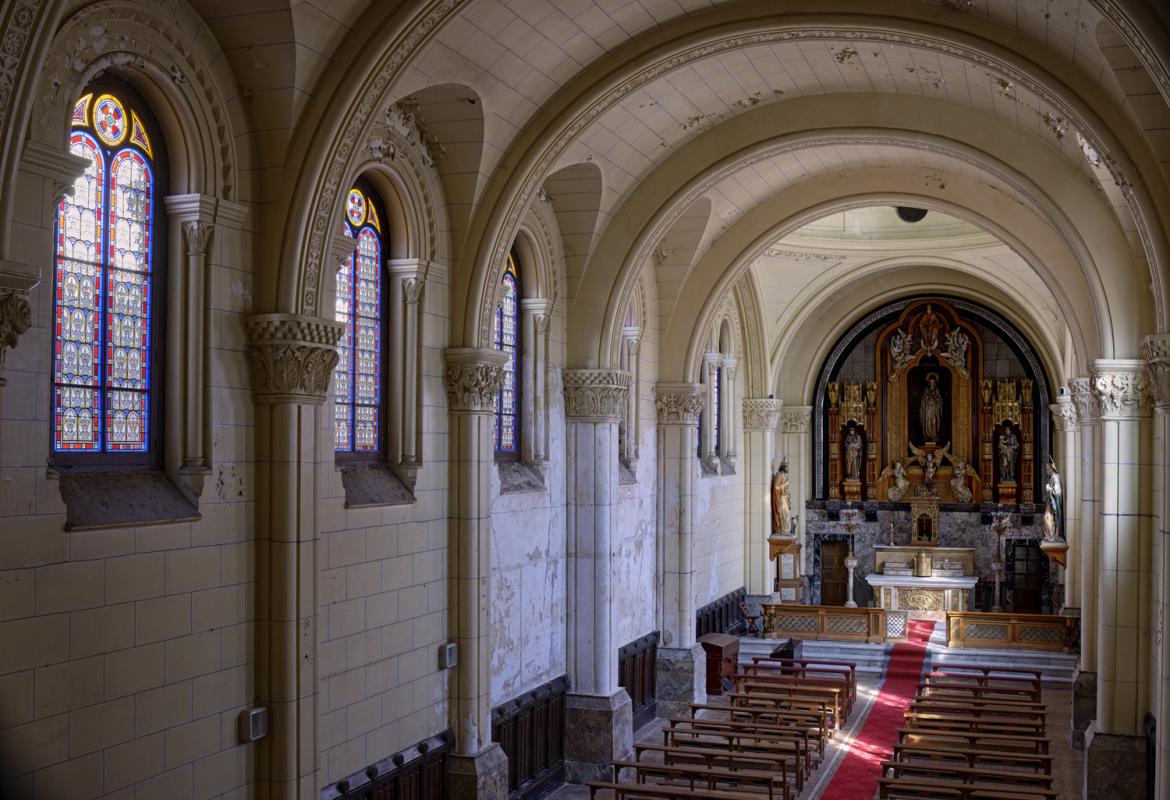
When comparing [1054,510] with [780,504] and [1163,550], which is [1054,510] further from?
[1163,550]

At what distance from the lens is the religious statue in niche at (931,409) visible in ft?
107

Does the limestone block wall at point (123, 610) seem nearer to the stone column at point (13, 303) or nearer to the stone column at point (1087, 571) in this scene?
the stone column at point (13, 303)

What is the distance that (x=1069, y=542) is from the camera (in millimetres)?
26672

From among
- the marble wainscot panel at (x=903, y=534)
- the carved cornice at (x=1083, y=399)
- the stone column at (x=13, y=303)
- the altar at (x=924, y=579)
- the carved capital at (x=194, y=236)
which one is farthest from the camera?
the marble wainscot panel at (x=903, y=534)

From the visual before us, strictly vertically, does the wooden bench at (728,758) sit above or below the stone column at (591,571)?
below

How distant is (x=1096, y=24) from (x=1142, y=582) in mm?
7230

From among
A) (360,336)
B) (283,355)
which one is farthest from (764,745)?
(283,355)

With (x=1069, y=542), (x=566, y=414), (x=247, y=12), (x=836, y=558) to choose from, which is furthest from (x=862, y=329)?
(x=247, y=12)

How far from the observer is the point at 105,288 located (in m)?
9.24

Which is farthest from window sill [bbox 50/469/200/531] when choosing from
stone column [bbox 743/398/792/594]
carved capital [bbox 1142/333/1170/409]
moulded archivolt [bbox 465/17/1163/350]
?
stone column [bbox 743/398/792/594]

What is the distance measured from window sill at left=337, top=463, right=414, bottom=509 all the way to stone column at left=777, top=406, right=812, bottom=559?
20.5 m

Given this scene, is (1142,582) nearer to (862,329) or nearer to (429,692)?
(429,692)

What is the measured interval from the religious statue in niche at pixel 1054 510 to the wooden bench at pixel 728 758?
14531 mm

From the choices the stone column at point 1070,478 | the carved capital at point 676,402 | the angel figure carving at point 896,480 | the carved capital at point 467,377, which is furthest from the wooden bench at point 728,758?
the angel figure carving at point 896,480
